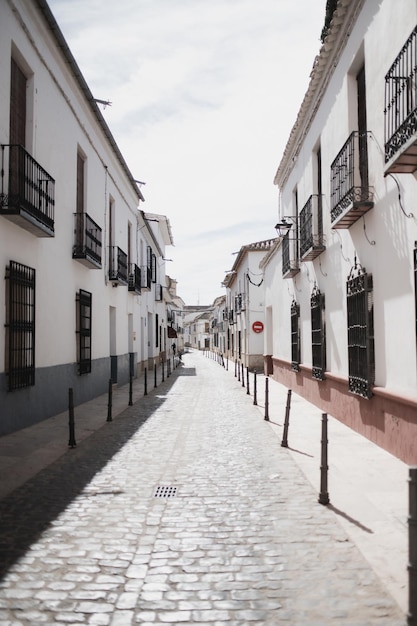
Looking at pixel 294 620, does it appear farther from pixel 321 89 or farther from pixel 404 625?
pixel 321 89

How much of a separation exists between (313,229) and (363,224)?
3.39 m

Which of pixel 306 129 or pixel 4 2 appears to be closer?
pixel 4 2

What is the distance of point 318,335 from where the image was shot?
1206 cm

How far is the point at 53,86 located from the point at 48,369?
593 centimetres

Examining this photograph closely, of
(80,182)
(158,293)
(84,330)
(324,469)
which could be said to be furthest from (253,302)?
(324,469)

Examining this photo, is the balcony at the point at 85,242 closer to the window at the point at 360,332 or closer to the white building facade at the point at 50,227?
the white building facade at the point at 50,227

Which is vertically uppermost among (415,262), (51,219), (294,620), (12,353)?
(51,219)

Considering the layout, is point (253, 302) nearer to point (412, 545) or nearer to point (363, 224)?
point (363, 224)

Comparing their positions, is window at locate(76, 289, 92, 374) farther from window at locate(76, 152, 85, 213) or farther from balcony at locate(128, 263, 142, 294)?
balcony at locate(128, 263, 142, 294)

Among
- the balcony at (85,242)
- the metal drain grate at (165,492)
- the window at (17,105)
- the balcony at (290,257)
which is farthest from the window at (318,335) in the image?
the window at (17,105)

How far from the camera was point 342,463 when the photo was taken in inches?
273

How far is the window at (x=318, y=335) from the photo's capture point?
37.7 ft

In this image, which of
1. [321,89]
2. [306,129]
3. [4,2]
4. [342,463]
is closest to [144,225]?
[306,129]

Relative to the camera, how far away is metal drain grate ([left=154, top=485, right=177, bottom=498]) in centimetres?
567
